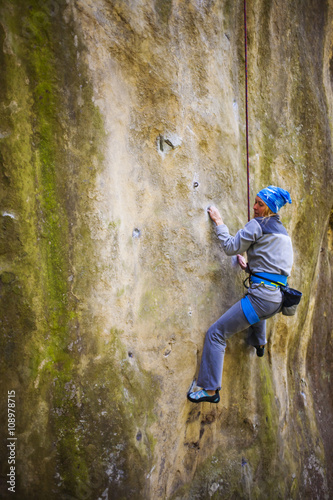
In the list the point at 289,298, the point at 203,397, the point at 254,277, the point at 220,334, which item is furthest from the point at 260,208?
the point at 203,397

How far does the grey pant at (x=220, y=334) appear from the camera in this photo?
3.89 metres

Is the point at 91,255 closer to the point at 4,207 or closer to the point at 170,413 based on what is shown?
the point at 4,207

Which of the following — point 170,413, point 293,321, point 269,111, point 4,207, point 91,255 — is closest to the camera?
point 4,207

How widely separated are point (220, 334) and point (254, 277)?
651 millimetres

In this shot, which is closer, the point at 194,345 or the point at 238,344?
the point at 194,345

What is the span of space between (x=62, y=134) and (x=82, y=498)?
10.3 feet

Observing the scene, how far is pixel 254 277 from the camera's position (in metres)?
3.90

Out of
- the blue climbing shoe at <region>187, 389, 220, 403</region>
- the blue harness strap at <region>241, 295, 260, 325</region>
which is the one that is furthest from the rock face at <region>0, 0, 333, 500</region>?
the blue harness strap at <region>241, 295, 260, 325</region>

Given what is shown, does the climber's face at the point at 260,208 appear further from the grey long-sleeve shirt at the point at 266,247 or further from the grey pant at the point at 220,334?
the grey pant at the point at 220,334

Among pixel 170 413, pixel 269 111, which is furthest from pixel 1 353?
pixel 269 111

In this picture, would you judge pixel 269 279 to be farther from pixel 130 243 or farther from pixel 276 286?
pixel 130 243

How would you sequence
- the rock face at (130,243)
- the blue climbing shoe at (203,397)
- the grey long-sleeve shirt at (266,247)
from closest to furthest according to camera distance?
the rock face at (130,243) < the grey long-sleeve shirt at (266,247) < the blue climbing shoe at (203,397)

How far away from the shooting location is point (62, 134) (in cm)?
354

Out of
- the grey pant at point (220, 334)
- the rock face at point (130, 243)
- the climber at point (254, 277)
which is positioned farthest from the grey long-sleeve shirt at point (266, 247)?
the rock face at point (130, 243)
